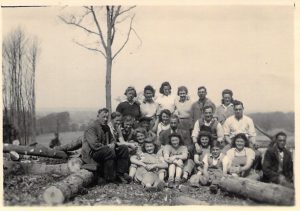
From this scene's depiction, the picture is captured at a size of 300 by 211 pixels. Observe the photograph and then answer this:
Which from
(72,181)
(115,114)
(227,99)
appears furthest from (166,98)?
(72,181)

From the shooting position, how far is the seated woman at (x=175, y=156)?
7.07 m

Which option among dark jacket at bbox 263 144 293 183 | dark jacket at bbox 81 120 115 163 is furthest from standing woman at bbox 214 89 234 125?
dark jacket at bbox 81 120 115 163

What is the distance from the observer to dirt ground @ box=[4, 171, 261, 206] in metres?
6.66

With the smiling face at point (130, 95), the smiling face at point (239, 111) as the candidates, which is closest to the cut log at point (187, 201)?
the smiling face at point (239, 111)

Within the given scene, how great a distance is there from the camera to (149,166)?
7.11 m

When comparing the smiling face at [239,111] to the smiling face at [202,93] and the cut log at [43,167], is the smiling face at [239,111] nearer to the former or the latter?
the smiling face at [202,93]

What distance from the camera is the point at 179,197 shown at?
6.76 m

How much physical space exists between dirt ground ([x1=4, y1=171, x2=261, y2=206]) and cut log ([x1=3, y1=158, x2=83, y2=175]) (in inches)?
9.6

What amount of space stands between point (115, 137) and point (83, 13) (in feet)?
6.18

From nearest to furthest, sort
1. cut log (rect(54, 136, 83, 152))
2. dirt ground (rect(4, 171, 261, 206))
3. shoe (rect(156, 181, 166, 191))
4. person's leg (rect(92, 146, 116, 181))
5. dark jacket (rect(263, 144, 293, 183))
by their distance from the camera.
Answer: dirt ground (rect(4, 171, 261, 206)), dark jacket (rect(263, 144, 293, 183)), shoe (rect(156, 181, 166, 191)), person's leg (rect(92, 146, 116, 181)), cut log (rect(54, 136, 83, 152))

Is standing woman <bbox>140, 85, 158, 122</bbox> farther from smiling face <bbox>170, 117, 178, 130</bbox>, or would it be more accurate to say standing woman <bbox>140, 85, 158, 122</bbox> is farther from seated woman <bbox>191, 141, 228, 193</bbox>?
seated woman <bbox>191, 141, 228, 193</bbox>

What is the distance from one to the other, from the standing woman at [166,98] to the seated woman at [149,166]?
0.60 meters

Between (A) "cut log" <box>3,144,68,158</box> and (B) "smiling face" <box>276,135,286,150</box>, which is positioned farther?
(A) "cut log" <box>3,144,68,158</box>

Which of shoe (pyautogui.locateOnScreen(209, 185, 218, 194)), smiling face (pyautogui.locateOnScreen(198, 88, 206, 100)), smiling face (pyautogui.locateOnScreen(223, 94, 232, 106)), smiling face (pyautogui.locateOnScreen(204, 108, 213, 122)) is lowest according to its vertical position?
shoe (pyautogui.locateOnScreen(209, 185, 218, 194))
